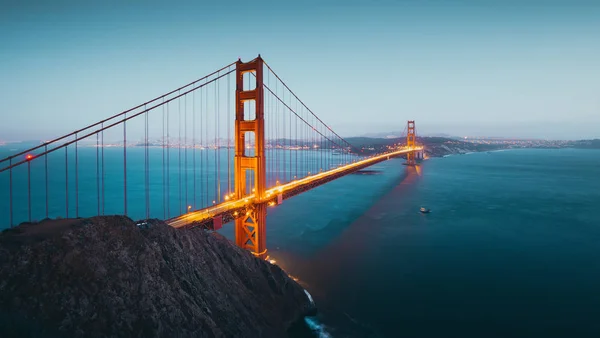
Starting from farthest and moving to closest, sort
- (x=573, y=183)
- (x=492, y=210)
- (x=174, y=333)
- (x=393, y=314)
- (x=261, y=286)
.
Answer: (x=573, y=183) → (x=492, y=210) → (x=393, y=314) → (x=261, y=286) → (x=174, y=333)

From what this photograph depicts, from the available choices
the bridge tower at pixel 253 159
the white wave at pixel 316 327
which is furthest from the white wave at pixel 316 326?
the bridge tower at pixel 253 159

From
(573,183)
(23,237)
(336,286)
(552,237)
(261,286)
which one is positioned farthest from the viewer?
(573,183)

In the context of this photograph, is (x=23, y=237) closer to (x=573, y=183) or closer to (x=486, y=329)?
(x=486, y=329)

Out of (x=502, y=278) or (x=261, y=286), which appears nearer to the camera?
(x=261, y=286)

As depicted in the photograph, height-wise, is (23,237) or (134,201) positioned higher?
(23,237)

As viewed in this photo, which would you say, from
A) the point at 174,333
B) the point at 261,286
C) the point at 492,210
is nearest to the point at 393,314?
the point at 261,286

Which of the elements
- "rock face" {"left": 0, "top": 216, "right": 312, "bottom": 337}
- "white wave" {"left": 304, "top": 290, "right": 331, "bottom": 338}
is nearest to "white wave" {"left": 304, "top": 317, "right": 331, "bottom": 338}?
"white wave" {"left": 304, "top": 290, "right": 331, "bottom": 338}

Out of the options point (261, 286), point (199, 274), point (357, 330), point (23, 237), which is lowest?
point (357, 330)

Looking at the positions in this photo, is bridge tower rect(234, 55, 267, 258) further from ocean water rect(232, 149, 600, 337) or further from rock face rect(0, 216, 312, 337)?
rock face rect(0, 216, 312, 337)
